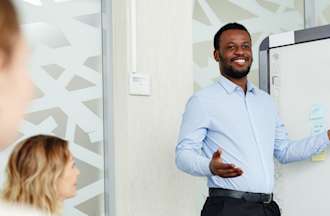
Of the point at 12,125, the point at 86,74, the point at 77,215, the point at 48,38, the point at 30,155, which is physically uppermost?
the point at 48,38

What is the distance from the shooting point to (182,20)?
2.82 metres

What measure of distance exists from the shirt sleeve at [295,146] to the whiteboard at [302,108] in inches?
2.6

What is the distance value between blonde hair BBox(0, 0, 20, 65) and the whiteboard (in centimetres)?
213

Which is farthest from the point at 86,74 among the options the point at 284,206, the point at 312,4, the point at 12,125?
the point at 12,125

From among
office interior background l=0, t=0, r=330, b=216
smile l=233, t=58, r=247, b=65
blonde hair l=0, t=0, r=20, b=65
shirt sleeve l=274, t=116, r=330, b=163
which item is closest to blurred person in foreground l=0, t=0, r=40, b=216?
blonde hair l=0, t=0, r=20, b=65

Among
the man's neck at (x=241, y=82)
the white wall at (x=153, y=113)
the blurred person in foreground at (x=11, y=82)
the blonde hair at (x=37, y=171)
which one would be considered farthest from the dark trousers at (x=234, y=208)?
the blurred person in foreground at (x=11, y=82)

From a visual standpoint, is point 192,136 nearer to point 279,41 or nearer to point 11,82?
point 279,41

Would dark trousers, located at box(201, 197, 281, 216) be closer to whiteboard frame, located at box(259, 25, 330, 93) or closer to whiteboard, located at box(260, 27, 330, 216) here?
whiteboard, located at box(260, 27, 330, 216)

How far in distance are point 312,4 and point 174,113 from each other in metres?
1.53

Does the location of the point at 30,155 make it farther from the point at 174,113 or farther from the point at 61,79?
the point at 174,113

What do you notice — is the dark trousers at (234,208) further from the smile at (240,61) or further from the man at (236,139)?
the smile at (240,61)

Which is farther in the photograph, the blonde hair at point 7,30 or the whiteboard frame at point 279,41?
the whiteboard frame at point 279,41

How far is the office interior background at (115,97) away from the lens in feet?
8.29

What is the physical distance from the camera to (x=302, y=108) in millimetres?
2363
